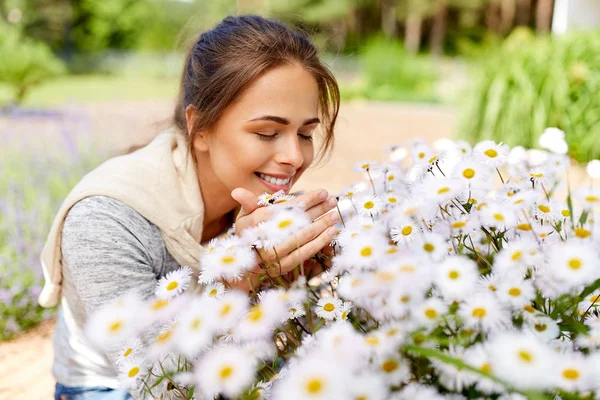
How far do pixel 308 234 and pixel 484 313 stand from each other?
0.42 metres

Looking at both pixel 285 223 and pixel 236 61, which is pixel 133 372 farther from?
pixel 236 61

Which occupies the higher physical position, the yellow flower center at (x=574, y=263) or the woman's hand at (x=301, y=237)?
the yellow flower center at (x=574, y=263)

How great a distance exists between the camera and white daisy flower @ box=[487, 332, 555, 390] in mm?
522

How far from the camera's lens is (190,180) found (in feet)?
5.12

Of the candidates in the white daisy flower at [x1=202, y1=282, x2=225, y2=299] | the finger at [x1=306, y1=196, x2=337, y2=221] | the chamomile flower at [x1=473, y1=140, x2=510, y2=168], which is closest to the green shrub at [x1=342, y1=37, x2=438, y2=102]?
the finger at [x1=306, y1=196, x2=337, y2=221]

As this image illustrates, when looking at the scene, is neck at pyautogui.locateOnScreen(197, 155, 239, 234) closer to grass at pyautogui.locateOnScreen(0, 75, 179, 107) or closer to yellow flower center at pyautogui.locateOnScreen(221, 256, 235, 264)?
yellow flower center at pyautogui.locateOnScreen(221, 256, 235, 264)

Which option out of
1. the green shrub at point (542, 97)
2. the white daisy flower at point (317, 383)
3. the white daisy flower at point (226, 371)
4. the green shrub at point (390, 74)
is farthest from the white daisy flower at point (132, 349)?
the green shrub at point (390, 74)

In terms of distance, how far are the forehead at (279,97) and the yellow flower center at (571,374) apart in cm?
94

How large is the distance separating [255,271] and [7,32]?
10928 mm

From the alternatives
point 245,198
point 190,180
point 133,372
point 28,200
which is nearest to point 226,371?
point 133,372

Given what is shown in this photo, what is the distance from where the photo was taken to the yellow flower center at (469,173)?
0.90m

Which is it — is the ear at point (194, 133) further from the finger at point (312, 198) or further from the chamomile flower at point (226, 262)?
the chamomile flower at point (226, 262)

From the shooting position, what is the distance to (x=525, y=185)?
3.29 ft

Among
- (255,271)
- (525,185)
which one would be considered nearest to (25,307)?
(255,271)
